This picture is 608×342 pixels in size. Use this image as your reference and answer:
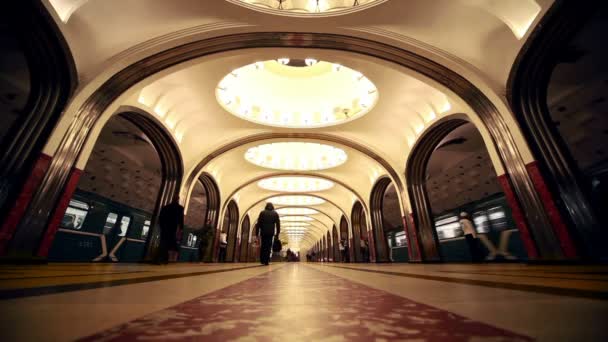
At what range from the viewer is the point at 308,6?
6355 mm

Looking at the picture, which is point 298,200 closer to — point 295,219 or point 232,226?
point 232,226

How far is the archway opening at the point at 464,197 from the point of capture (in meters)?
9.34

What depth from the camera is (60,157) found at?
5062mm

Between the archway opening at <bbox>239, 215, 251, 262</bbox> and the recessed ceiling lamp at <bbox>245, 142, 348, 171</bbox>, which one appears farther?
the archway opening at <bbox>239, 215, 251, 262</bbox>

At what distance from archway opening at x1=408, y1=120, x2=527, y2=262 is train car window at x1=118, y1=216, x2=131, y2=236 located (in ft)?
51.2

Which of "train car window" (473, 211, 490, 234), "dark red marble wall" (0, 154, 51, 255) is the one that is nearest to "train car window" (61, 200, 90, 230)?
"dark red marble wall" (0, 154, 51, 255)

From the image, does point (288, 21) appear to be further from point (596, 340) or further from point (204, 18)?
point (596, 340)

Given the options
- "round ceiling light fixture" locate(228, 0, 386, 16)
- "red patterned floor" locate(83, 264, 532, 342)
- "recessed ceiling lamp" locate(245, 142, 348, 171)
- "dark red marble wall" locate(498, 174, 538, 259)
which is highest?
"recessed ceiling lamp" locate(245, 142, 348, 171)

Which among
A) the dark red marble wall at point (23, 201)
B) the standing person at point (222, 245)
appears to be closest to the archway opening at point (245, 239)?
the standing person at point (222, 245)

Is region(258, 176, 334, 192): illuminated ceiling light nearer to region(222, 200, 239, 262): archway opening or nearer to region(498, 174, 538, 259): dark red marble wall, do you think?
region(222, 200, 239, 262): archway opening

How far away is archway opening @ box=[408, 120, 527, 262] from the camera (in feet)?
30.6

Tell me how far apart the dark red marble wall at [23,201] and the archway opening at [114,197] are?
3.83m

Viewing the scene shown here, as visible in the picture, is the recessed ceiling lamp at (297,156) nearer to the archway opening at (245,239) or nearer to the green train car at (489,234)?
the green train car at (489,234)

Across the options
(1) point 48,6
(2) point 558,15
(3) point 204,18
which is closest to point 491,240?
(2) point 558,15
